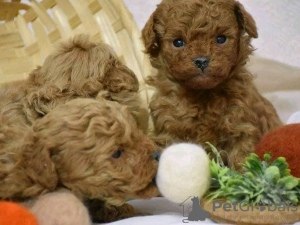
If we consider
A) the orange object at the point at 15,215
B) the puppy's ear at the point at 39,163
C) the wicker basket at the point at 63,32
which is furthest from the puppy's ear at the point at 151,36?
the orange object at the point at 15,215

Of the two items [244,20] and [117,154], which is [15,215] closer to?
[117,154]

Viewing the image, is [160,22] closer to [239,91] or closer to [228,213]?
[239,91]

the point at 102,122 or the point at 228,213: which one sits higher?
the point at 102,122

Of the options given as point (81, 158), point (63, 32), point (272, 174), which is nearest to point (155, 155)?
point (81, 158)

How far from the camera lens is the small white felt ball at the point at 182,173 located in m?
A: 1.30

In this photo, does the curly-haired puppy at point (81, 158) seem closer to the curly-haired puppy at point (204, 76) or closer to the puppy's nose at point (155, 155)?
the puppy's nose at point (155, 155)

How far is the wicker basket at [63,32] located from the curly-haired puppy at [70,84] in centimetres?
42

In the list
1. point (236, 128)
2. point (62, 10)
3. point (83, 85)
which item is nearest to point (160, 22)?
point (83, 85)

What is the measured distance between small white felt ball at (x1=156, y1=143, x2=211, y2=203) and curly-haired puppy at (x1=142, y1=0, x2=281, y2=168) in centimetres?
33

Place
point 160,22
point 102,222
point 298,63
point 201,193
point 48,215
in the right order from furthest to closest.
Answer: point 298,63 → point 160,22 → point 102,222 → point 201,193 → point 48,215

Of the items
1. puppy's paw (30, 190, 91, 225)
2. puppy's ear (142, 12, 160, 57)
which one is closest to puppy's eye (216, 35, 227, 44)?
puppy's ear (142, 12, 160, 57)

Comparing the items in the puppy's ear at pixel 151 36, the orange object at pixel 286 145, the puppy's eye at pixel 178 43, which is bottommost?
the orange object at pixel 286 145

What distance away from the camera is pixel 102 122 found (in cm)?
127

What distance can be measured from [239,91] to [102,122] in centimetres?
66
